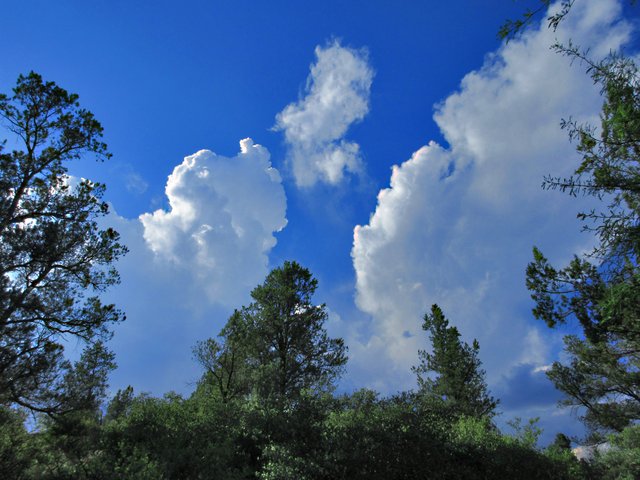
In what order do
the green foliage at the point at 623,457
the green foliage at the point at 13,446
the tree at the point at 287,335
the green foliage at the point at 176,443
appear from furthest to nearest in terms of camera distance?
the tree at the point at 287,335 → the green foliage at the point at 623,457 → the green foliage at the point at 13,446 → the green foliage at the point at 176,443

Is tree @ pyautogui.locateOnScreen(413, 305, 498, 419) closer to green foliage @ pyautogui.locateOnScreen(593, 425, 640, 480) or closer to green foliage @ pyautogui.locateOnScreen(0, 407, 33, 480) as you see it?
green foliage @ pyautogui.locateOnScreen(593, 425, 640, 480)

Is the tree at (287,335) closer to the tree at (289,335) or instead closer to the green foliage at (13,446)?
the tree at (289,335)

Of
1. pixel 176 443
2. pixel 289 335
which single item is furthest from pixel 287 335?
pixel 176 443

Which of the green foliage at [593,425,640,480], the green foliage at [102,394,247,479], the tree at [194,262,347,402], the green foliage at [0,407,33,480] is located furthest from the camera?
the tree at [194,262,347,402]

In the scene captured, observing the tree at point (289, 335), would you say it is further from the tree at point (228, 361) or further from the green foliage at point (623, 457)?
the green foliage at point (623, 457)

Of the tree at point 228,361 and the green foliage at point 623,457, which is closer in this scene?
the green foliage at point 623,457

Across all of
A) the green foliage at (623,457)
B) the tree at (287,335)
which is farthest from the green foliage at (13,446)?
the green foliage at (623,457)

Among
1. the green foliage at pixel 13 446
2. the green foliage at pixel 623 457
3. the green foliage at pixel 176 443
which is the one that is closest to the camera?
the green foliage at pixel 176 443

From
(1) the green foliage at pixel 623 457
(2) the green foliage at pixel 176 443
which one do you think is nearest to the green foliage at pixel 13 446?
(2) the green foliage at pixel 176 443

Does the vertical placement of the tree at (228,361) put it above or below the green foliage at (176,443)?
above

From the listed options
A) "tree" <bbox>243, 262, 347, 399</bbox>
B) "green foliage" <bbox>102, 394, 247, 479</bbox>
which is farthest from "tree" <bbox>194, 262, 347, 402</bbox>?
"green foliage" <bbox>102, 394, 247, 479</bbox>

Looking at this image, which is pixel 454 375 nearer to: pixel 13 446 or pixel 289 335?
pixel 289 335

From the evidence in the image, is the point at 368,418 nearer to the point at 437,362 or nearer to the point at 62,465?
the point at 62,465

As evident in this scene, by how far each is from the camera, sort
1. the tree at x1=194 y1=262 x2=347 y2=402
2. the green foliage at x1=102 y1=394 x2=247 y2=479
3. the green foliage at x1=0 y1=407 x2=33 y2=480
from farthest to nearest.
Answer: the tree at x1=194 y1=262 x2=347 y2=402 → the green foliage at x1=0 y1=407 x2=33 y2=480 → the green foliage at x1=102 y1=394 x2=247 y2=479
